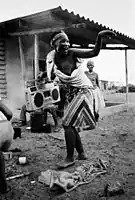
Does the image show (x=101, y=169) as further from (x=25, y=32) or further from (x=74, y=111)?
(x=25, y=32)

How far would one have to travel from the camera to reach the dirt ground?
9.23ft

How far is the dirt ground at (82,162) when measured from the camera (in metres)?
2.81

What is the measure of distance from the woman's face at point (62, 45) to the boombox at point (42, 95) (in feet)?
8.65

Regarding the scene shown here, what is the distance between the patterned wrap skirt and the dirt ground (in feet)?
1.97

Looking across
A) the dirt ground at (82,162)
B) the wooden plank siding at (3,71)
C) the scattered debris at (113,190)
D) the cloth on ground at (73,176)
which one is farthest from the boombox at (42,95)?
the scattered debris at (113,190)

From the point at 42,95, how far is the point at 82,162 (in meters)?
2.88

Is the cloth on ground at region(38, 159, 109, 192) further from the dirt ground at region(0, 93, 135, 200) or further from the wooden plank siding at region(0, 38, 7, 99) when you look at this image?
the wooden plank siding at region(0, 38, 7, 99)

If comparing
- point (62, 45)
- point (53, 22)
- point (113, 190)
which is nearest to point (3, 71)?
point (53, 22)

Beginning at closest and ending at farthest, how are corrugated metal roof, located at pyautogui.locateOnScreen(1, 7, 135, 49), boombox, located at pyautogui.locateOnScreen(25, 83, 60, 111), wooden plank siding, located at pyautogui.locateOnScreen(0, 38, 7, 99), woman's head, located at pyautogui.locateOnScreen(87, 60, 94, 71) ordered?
1. boombox, located at pyautogui.locateOnScreen(25, 83, 60, 111)
2. corrugated metal roof, located at pyautogui.locateOnScreen(1, 7, 135, 49)
3. woman's head, located at pyautogui.locateOnScreen(87, 60, 94, 71)
4. wooden plank siding, located at pyautogui.locateOnScreen(0, 38, 7, 99)

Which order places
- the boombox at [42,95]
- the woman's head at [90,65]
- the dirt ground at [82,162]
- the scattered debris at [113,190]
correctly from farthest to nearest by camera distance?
1. the woman's head at [90,65]
2. the boombox at [42,95]
3. the dirt ground at [82,162]
4. the scattered debris at [113,190]

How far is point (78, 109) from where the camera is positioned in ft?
12.0

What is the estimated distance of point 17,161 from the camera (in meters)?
3.88

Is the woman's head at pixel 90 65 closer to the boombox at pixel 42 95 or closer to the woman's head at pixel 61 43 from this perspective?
the boombox at pixel 42 95

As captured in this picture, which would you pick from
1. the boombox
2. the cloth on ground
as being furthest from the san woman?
the boombox
